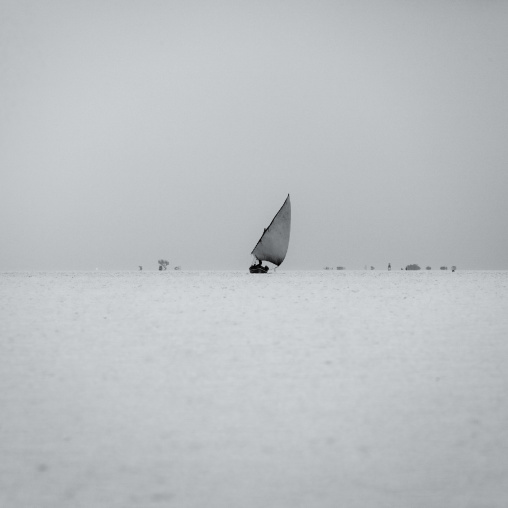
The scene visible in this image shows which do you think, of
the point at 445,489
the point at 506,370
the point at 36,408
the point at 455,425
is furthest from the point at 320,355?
the point at 445,489

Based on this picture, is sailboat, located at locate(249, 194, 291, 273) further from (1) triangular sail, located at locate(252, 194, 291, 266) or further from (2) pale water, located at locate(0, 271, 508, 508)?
(2) pale water, located at locate(0, 271, 508, 508)

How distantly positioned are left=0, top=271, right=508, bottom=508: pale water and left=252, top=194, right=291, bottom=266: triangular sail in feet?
200

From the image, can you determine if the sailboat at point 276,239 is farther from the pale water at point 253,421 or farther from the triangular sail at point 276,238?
the pale water at point 253,421

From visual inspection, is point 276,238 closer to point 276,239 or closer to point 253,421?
point 276,239

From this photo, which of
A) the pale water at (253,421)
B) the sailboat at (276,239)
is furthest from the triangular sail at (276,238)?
the pale water at (253,421)

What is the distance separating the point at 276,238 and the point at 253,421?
70.6 m

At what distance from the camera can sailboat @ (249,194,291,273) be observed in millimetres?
77188

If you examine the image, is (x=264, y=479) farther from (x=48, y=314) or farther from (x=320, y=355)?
(x=48, y=314)

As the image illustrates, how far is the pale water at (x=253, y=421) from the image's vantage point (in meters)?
5.88

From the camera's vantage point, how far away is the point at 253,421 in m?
8.09

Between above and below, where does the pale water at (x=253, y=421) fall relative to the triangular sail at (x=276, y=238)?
below

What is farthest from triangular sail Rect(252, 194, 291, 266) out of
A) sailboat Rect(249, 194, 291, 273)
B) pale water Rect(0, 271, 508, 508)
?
pale water Rect(0, 271, 508, 508)

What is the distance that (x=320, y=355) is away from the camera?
13438 mm

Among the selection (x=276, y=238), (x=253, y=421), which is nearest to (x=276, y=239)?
(x=276, y=238)
